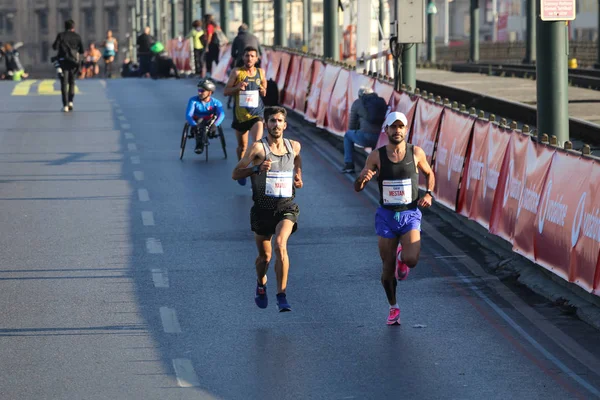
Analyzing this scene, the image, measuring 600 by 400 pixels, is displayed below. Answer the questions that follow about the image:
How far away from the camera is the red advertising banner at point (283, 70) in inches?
1367

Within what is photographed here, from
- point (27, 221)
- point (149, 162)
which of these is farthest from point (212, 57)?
point (27, 221)

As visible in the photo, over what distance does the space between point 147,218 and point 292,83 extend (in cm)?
1592

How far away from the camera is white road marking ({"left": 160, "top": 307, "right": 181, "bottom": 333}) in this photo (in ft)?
38.9

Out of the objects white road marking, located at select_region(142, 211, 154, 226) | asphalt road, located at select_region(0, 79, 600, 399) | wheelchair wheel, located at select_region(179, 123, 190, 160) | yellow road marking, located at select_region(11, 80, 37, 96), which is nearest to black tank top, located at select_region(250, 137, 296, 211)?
asphalt road, located at select_region(0, 79, 600, 399)

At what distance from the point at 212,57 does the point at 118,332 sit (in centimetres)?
3495

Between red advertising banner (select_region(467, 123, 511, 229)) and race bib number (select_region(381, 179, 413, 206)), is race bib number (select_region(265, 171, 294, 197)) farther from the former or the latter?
red advertising banner (select_region(467, 123, 511, 229))

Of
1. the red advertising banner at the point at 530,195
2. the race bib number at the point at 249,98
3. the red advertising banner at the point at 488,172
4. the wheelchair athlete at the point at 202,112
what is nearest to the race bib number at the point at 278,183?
the red advertising banner at the point at 530,195

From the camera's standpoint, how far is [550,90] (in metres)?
16.3

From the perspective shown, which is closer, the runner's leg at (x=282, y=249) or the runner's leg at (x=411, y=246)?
the runner's leg at (x=411, y=246)

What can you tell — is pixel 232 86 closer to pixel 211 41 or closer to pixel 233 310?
pixel 233 310

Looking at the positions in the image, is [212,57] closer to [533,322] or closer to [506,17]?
[533,322]

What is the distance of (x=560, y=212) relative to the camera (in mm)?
13203

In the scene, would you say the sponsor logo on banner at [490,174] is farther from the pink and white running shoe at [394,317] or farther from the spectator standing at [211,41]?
the spectator standing at [211,41]

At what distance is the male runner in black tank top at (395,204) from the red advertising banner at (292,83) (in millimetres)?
21065
